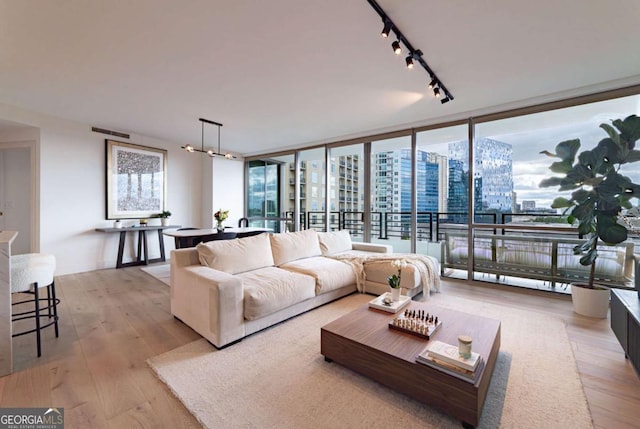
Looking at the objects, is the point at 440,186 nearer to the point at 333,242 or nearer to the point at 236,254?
the point at 333,242

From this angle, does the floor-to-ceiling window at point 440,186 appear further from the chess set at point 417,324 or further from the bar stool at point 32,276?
the bar stool at point 32,276

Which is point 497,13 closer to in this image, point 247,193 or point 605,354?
point 605,354

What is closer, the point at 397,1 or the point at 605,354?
the point at 397,1

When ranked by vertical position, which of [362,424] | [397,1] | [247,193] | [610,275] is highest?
[397,1]

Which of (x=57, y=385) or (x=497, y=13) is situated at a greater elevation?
(x=497, y=13)

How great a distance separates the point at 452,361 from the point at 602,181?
2625 mm

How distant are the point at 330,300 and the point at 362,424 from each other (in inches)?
69.6

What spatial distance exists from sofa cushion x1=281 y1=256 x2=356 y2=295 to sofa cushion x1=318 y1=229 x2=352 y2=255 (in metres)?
0.41

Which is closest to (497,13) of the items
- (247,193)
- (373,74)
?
(373,74)

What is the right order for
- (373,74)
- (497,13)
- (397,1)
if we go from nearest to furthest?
(397,1)
(497,13)
(373,74)

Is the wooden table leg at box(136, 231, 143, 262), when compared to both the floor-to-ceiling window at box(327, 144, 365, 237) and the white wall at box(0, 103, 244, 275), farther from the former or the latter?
the floor-to-ceiling window at box(327, 144, 365, 237)

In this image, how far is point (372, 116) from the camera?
13.8 ft

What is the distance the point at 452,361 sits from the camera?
4.82 feet

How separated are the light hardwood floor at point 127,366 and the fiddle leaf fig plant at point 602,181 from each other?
0.96 meters
